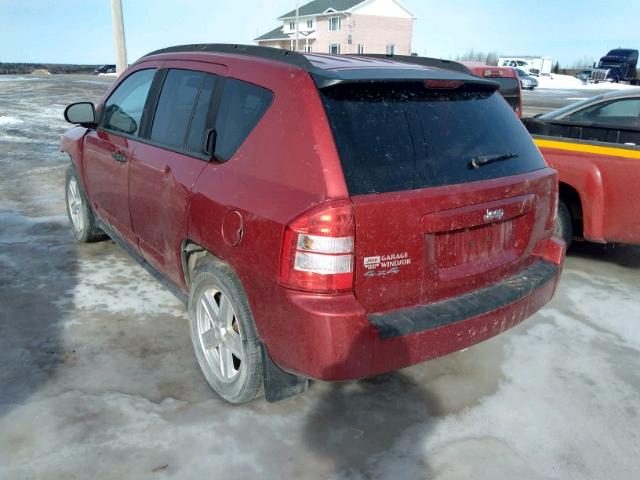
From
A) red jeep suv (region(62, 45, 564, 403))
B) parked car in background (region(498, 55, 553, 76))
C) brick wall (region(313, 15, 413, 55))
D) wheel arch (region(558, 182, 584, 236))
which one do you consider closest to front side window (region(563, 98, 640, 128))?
wheel arch (region(558, 182, 584, 236))

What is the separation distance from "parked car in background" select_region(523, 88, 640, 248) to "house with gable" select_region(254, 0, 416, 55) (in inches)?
2085

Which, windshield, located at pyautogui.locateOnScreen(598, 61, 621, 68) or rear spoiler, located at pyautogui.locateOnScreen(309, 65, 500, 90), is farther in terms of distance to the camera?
windshield, located at pyautogui.locateOnScreen(598, 61, 621, 68)

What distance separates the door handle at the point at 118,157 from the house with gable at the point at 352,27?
54280mm

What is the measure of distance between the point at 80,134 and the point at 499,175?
3.60m

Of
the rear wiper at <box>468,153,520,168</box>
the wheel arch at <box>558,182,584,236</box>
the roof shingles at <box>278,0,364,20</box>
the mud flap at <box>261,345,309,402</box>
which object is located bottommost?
the mud flap at <box>261,345,309,402</box>

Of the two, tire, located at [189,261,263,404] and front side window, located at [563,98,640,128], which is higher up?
front side window, located at [563,98,640,128]

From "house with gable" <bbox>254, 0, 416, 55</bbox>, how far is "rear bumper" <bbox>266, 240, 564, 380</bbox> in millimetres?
55762

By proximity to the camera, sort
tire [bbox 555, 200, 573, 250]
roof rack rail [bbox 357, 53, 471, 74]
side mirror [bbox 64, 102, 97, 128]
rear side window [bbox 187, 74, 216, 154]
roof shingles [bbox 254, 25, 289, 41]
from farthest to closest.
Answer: roof shingles [bbox 254, 25, 289, 41]
tire [bbox 555, 200, 573, 250]
side mirror [bbox 64, 102, 97, 128]
roof rack rail [bbox 357, 53, 471, 74]
rear side window [bbox 187, 74, 216, 154]

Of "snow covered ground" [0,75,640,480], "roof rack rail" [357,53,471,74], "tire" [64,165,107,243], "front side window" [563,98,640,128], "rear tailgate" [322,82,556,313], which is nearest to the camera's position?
"rear tailgate" [322,82,556,313]

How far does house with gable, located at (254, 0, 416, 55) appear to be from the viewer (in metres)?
57.4

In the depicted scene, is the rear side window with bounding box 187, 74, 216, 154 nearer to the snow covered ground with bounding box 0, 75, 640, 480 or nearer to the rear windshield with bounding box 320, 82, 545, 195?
the rear windshield with bounding box 320, 82, 545, 195

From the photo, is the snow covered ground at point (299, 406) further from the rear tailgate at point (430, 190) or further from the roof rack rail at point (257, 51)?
the roof rack rail at point (257, 51)

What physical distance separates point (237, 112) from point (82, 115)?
2239 mm

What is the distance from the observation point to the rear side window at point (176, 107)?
3293mm
